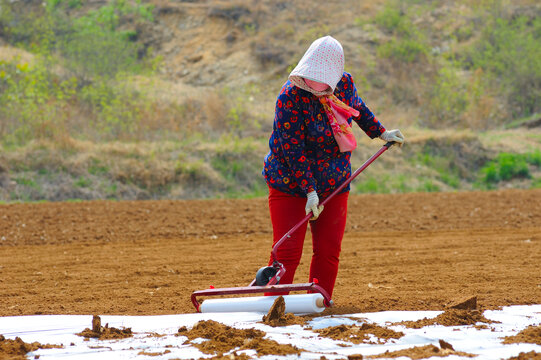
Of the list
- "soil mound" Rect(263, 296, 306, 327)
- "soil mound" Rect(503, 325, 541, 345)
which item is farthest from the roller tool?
"soil mound" Rect(503, 325, 541, 345)

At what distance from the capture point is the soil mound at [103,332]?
→ 3621 mm

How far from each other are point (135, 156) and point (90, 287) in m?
9.30

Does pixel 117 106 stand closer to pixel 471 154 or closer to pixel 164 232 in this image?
pixel 164 232

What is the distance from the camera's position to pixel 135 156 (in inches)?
577

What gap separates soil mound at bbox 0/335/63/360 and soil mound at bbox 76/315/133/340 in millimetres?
224

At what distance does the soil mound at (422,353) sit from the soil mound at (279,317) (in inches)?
29.0

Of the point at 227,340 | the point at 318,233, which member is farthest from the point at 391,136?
the point at 227,340

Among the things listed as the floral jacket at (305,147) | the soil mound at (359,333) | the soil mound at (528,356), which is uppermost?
the floral jacket at (305,147)

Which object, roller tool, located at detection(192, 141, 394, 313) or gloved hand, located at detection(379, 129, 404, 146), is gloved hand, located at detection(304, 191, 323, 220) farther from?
gloved hand, located at detection(379, 129, 404, 146)

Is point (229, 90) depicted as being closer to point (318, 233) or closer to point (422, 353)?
point (318, 233)

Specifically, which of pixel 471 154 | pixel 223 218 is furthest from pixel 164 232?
pixel 471 154

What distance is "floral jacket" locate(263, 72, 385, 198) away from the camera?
3.97m

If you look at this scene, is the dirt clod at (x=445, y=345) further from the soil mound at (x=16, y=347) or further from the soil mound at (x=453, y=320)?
the soil mound at (x=16, y=347)

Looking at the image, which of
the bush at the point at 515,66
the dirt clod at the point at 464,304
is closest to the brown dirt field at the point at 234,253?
the dirt clod at the point at 464,304
